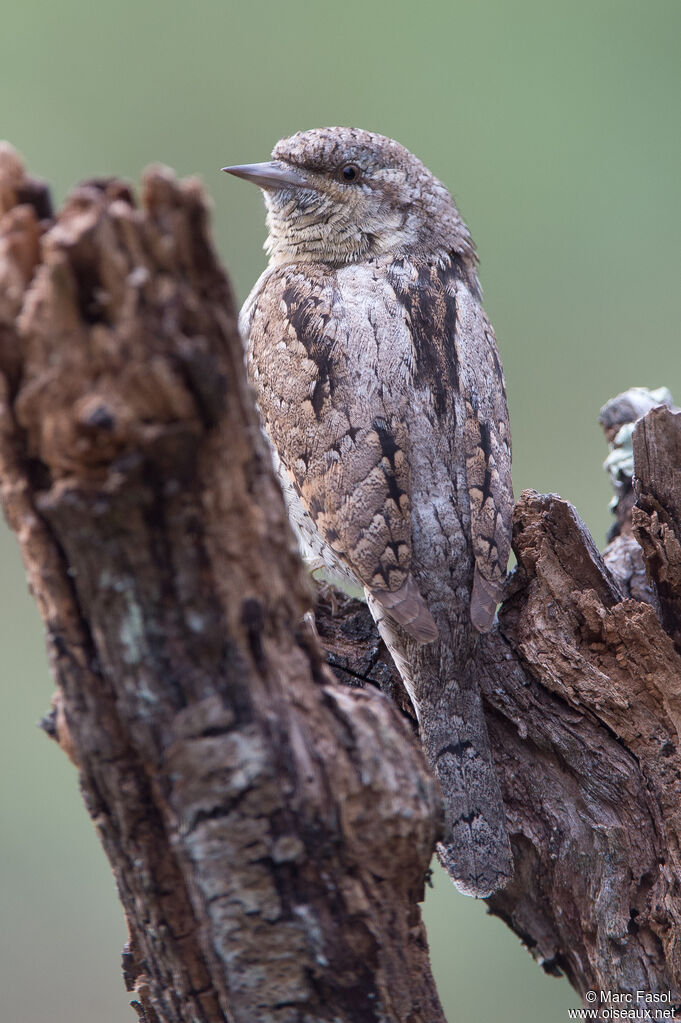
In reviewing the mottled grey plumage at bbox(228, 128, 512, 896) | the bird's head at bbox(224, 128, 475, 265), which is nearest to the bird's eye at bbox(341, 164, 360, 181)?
the bird's head at bbox(224, 128, 475, 265)

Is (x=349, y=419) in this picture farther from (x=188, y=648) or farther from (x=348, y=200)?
(x=188, y=648)

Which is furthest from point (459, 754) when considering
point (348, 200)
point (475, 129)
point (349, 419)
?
point (475, 129)

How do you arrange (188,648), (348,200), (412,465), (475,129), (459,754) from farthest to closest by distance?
1. (475,129)
2. (348,200)
3. (412,465)
4. (459,754)
5. (188,648)

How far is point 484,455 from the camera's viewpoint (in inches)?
106

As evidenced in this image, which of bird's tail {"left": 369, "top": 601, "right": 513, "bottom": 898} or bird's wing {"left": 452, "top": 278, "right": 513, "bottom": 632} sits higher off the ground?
bird's wing {"left": 452, "top": 278, "right": 513, "bottom": 632}

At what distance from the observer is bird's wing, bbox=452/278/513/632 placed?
2543 millimetres

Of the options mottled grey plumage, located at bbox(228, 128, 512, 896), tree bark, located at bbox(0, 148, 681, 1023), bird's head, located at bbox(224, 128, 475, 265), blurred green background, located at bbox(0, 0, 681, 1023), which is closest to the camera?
tree bark, located at bbox(0, 148, 681, 1023)

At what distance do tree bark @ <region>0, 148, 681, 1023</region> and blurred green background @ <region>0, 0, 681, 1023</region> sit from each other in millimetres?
4048

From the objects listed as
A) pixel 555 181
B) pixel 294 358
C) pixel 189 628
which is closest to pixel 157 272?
pixel 189 628

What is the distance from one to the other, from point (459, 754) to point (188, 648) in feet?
4.56

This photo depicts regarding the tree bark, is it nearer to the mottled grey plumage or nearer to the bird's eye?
the mottled grey plumage

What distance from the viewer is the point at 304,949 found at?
4.60ft

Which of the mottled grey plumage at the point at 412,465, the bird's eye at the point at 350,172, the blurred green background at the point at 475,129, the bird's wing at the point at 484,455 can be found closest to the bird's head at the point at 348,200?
the bird's eye at the point at 350,172

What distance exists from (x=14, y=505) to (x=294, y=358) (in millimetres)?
1531
